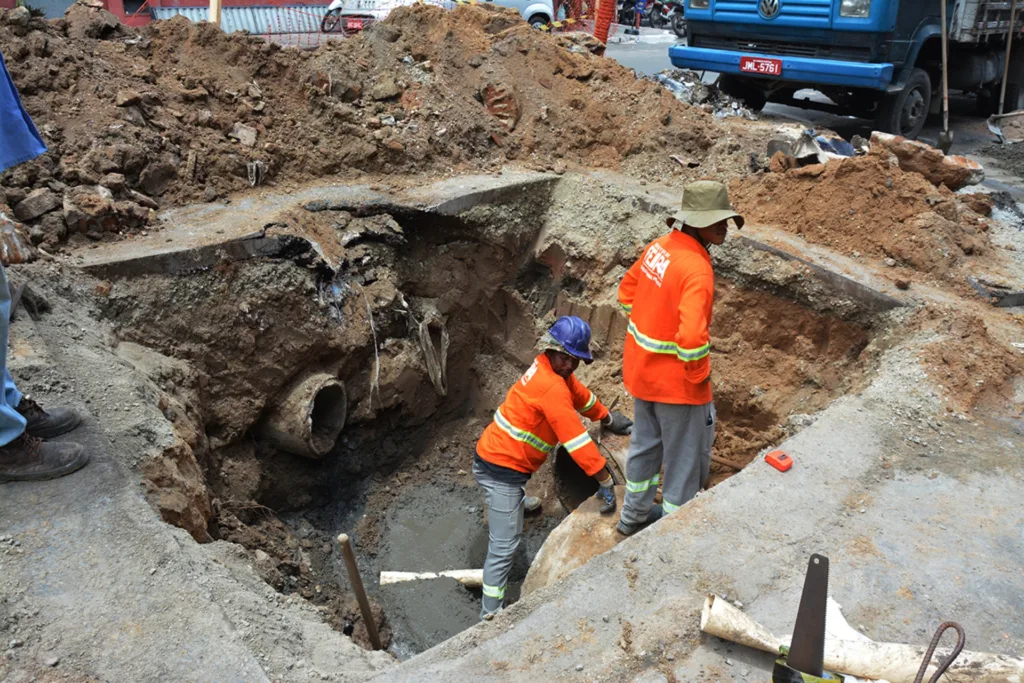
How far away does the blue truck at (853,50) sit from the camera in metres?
7.95

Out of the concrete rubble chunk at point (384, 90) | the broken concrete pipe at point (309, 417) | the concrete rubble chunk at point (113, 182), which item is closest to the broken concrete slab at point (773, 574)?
the broken concrete pipe at point (309, 417)

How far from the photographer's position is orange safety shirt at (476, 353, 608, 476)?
3986 millimetres

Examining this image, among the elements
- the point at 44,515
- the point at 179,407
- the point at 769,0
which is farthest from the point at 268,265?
the point at 769,0

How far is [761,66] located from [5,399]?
814cm

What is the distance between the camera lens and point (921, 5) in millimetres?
8148

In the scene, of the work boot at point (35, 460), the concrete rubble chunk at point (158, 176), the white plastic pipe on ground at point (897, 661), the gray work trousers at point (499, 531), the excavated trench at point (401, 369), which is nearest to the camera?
the white plastic pipe on ground at point (897, 661)

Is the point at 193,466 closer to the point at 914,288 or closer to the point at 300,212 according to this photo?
the point at 300,212

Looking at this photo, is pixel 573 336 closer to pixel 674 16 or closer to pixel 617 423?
pixel 617 423

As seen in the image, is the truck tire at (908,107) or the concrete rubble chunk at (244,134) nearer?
the concrete rubble chunk at (244,134)

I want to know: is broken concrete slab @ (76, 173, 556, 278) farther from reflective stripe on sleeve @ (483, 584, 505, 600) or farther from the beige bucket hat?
the beige bucket hat

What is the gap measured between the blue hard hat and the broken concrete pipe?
2321 mm

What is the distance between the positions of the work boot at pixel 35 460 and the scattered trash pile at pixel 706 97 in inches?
303

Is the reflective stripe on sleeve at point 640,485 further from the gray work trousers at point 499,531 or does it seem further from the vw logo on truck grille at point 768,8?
the vw logo on truck grille at point 768,8

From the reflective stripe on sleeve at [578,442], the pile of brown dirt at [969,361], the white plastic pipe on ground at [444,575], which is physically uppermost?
the pile of brown dirt at [969,361]
